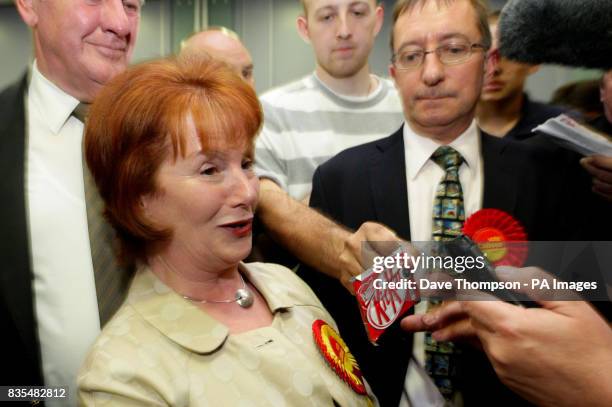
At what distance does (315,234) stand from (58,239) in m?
0.54

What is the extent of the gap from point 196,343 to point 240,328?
12cm

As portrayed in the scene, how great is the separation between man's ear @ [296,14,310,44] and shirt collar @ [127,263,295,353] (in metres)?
0.95

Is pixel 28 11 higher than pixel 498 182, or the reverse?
pixel 28 11

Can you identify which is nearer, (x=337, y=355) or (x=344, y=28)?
(x=337, y=355)

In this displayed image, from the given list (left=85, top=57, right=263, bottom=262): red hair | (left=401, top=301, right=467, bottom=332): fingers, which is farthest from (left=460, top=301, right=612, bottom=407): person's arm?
(left=85, top=57, right=263, bottom=262): red hair

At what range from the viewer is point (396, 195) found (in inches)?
46.8

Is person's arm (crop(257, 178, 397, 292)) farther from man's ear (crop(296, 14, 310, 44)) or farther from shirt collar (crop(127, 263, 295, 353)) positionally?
man's ear (crop(296, 14, 310, 44))

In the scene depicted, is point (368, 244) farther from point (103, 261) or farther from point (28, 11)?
point (28, 11)

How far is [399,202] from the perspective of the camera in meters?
1.18

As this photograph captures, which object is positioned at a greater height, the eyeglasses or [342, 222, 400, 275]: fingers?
the eyeglasses

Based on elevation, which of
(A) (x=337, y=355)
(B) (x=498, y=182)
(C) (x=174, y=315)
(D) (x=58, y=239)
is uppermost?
(B) (x=498, y=182)

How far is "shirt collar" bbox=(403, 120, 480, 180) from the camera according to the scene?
1.20m

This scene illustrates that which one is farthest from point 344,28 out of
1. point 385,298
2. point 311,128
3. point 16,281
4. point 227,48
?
point 16,281

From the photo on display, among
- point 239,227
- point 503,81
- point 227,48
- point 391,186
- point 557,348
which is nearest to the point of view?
point 557,348
